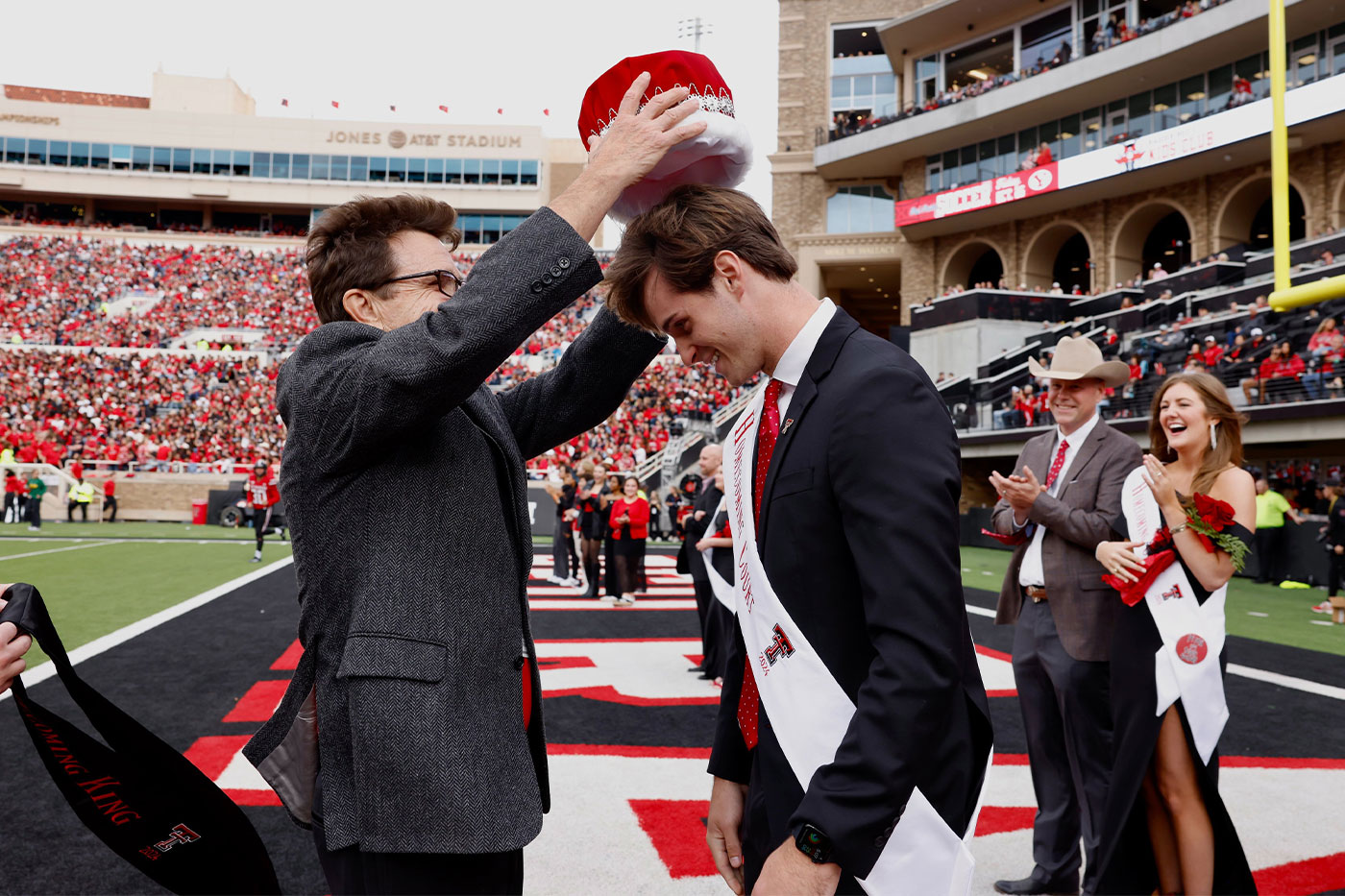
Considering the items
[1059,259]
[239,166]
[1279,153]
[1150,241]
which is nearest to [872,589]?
[1279,153]

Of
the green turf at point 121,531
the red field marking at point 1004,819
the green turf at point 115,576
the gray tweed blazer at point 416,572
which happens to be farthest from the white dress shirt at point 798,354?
the green turf at point 121,531

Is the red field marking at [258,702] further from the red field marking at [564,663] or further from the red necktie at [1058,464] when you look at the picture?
the red necktie at [1058,464]

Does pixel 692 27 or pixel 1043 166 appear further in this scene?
pixel 1043 166

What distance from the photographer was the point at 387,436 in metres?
1.57

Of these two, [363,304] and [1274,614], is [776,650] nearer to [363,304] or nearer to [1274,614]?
[363,304]

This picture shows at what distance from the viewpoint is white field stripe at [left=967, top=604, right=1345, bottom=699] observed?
22.9ft

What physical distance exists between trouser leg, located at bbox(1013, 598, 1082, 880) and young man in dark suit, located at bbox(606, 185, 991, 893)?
6.99 feet

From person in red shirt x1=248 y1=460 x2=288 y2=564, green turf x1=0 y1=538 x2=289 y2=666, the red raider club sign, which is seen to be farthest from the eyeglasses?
the red raider club sign

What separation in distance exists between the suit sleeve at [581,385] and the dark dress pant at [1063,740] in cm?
233

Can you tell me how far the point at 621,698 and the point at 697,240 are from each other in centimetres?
527

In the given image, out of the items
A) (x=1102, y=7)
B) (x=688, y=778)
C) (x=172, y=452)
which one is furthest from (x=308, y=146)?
(x=688, y=778)

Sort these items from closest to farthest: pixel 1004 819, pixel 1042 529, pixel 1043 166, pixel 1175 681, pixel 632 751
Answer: pixel 1175 681 → pixel 1042 529 → pixel 1004 819 → pixel 632 751 → pixel 1043 166

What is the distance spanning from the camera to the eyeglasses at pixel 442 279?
185cm

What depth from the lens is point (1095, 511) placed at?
3629 millimetres
